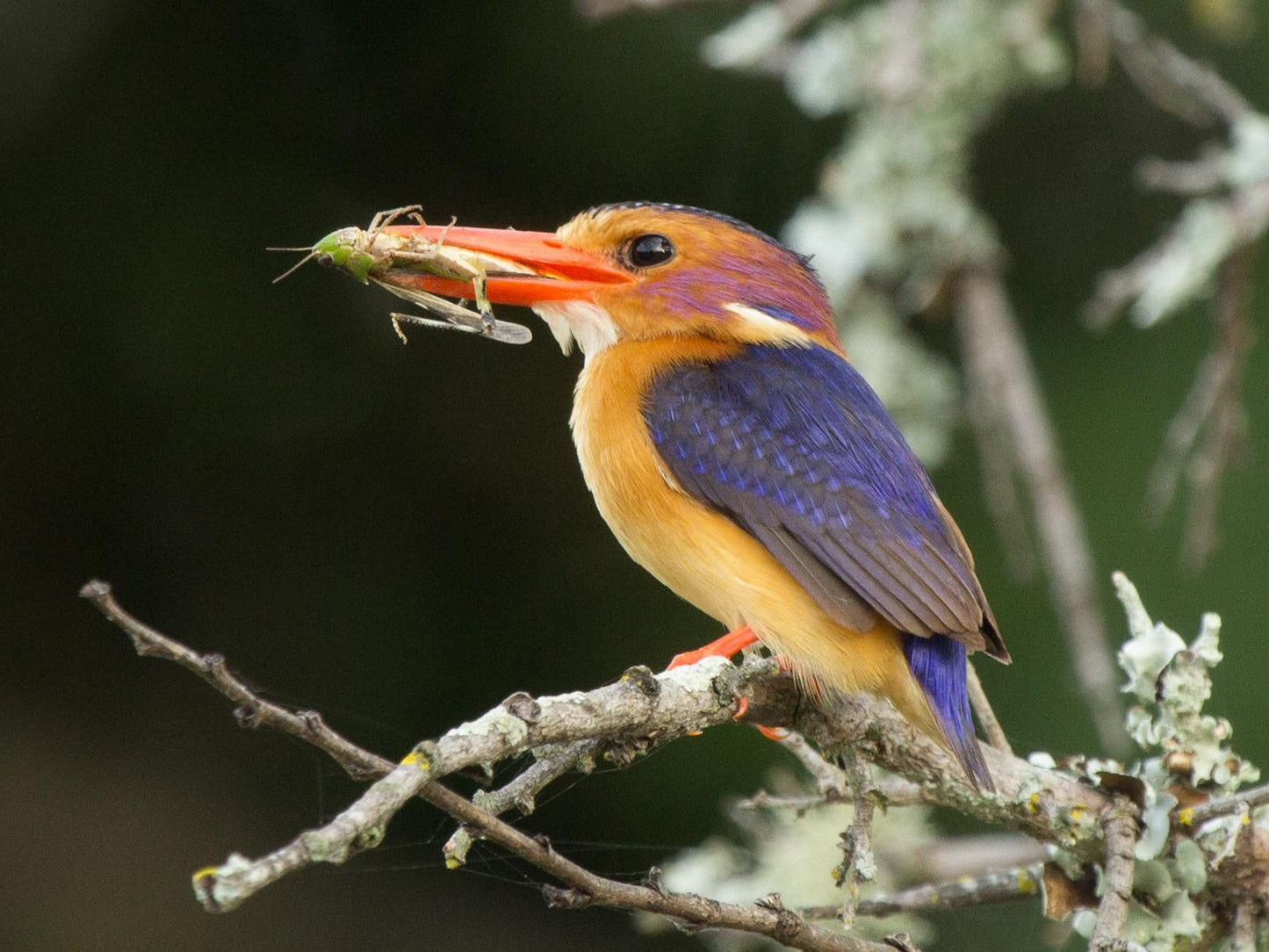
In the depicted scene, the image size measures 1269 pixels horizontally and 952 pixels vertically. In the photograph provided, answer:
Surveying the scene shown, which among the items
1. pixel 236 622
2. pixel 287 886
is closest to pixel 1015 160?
pixel 236 622

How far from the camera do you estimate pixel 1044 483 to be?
2.70m

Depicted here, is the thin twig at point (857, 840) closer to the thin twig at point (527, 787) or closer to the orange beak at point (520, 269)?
the thin twig at point (527, 787)

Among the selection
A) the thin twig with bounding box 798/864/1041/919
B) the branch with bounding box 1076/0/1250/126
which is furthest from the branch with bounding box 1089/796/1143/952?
the branch with bounding box 1076/0/1250/126

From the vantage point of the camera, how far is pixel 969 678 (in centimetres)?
228

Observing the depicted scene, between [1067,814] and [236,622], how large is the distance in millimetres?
2044

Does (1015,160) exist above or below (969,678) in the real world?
above

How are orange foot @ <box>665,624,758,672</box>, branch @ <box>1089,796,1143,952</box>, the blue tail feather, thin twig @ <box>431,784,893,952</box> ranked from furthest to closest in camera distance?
1. orange foot @ <box>665,624,758,672</box>
2. the blue tail feather
3. branch @ <box>1089,796,1143,952</box>
4. thin twig @ <box>431,784,893,952</box>

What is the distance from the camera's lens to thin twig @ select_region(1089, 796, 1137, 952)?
1750mm

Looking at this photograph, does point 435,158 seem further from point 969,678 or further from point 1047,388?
point 969,678

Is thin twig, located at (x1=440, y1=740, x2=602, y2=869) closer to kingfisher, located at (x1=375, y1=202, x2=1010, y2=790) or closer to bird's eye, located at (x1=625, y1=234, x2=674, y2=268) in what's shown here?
kingfisher, located at (x1=375, y1=202, x2=1010, y2=790)

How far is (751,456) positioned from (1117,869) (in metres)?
0.75

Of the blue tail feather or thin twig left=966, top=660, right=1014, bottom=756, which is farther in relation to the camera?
thin twig left=966, top=660, right=1014, bottom=756

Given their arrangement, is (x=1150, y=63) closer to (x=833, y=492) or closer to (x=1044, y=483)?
(x=1044, y=483)

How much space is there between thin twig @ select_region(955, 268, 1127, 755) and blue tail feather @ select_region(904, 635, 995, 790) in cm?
58
